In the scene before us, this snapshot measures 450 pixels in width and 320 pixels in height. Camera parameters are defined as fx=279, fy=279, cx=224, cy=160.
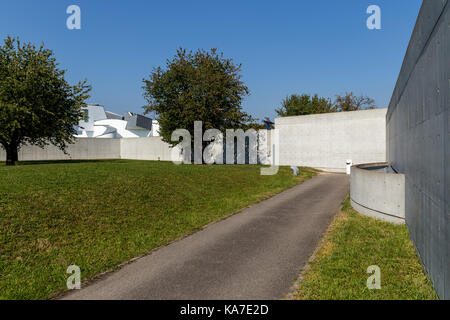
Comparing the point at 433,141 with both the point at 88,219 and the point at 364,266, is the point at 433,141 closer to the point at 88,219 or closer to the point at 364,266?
the point at 364,266

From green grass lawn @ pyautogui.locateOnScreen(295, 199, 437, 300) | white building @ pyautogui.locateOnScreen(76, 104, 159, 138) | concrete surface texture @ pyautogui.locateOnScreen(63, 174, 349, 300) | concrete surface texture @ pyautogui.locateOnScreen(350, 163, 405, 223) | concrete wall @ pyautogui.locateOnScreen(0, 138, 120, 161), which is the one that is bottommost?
concrete surface texture @ pyautogui.locateOnScreen(63, 174, 349, 300)

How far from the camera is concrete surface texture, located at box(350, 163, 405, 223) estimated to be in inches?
316

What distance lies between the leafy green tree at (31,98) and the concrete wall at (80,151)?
10.7 metres

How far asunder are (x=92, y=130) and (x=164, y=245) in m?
63.8

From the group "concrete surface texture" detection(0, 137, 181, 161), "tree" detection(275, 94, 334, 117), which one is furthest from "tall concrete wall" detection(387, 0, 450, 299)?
"tree" detection(275, 94, 334, 117)

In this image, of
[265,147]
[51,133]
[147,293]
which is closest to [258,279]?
[147,293]

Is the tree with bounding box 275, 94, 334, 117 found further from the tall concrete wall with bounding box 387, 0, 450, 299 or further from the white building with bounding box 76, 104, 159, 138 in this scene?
the tall concrete wall with bounding box 387, 0, 450, 299

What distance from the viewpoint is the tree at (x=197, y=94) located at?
25.1 meters

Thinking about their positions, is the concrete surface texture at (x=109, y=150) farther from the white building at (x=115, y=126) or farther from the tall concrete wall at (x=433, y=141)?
the tall concrete wall at (x=433, y=141)

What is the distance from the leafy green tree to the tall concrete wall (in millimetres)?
20537

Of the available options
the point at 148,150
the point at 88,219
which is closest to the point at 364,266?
the point at 88,219

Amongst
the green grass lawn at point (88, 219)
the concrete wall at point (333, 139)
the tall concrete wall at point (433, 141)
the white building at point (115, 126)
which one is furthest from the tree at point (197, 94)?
the white building at point (115, 126)

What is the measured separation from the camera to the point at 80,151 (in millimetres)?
38219
